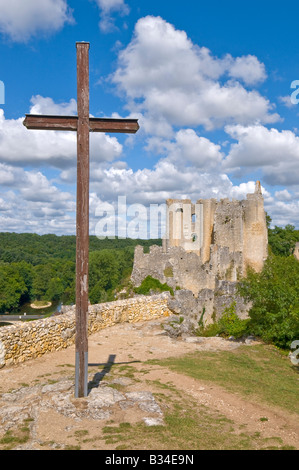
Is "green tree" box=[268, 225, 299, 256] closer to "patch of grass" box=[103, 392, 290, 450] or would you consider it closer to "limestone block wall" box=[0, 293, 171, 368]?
"limestone block wall" box=[0, 293, 171, 368]

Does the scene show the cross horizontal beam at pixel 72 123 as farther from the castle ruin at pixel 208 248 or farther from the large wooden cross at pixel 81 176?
the castle ruin at pixel 208 248

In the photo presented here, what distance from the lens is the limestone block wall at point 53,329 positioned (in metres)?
9.80

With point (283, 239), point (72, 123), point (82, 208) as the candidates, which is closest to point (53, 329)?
point (82, 208)

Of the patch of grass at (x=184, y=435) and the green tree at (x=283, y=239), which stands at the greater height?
the green tree at (x=283, y=239)

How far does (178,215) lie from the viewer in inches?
1384

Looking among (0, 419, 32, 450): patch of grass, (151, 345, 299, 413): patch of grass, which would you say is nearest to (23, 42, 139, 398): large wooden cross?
(0, 419, 32, 450): patch of grass

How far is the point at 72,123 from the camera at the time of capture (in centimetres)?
746

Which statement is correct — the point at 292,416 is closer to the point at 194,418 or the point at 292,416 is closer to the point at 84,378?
the point at 194,418

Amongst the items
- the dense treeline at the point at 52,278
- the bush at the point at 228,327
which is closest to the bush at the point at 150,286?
the bush at the point at 228,327

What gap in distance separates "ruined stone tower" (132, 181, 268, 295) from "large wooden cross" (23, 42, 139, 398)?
1825cm

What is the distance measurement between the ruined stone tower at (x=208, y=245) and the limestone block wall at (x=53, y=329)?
9887 mm

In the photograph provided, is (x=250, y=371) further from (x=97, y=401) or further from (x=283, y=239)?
(x=283, y=239)

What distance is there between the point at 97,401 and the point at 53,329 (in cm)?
481
